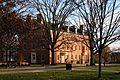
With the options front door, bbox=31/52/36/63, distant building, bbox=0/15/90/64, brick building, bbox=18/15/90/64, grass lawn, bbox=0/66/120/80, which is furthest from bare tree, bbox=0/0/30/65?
front door, bbox=31/52/36/63

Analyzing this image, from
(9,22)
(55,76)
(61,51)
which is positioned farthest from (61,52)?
(9,22)

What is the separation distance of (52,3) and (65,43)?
10.9 meters

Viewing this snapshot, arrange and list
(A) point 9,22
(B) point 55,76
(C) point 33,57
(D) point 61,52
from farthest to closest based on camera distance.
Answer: (D) point 61,52 → (C) point 33,57 → (B) point 55,76 → (A) point 9,22

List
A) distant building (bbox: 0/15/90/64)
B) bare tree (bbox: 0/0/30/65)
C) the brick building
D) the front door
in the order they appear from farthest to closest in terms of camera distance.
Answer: the front door, the brick building, distant building (bbox: 0/15/90/64), bare tree (bbox: 0/0/30/65)

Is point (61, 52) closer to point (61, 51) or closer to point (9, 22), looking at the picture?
point (61, 51)

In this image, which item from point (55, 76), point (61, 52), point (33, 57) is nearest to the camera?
point (55, 76)

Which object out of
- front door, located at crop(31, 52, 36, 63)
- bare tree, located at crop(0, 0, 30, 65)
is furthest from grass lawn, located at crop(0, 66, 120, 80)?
front door, located at crop(31, 52, 36, 63)

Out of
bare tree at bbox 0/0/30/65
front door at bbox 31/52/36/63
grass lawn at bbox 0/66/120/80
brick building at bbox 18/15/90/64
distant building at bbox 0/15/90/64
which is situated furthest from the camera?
front door at bbox 31/52/36/63

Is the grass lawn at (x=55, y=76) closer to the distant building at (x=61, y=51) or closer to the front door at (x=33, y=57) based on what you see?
the distant building at (x=61, y=51)

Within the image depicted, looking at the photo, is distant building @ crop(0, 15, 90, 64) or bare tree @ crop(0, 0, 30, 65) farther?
distant building @ crop(0, 15, 90, 64)

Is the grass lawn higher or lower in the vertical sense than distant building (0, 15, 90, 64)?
lower

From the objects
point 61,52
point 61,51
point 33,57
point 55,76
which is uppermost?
point 61,51

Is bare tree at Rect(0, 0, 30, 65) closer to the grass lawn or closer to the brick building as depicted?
the grass lawn

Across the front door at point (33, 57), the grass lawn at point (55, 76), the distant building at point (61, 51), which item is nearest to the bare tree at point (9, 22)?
the grass lawn at point (55, 76)
